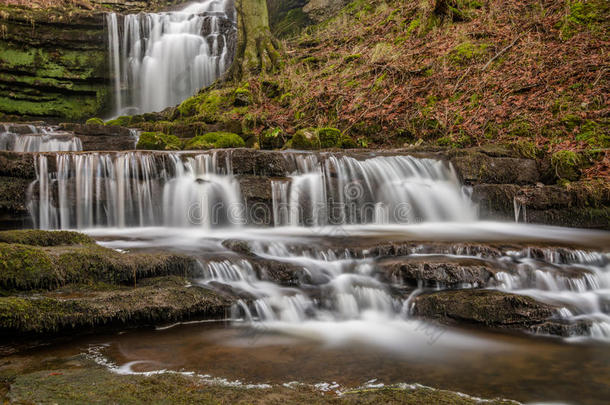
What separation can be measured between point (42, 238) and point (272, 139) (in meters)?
7.34

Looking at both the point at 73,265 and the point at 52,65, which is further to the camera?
the point at 52,65

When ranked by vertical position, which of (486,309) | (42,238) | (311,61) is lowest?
(486,309)

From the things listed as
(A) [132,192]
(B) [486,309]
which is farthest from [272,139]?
(B) [486,309]

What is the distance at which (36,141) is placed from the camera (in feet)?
33.6

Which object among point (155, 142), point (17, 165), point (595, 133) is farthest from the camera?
point (155, 142)

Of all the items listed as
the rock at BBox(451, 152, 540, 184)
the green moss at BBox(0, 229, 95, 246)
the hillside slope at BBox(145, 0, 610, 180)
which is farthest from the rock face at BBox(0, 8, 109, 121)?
the rock at BBox(451, 152, 540, 184)

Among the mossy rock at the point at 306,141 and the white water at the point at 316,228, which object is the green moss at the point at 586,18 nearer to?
the white water at the point at 316,228

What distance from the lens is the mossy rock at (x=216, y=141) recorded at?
10320mm

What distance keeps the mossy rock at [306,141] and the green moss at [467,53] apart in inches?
190

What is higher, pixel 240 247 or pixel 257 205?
pixel 257 205

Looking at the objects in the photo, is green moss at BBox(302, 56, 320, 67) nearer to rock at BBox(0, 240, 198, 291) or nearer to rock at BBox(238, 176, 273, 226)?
rock at BBox(238, 176, 273, 226)

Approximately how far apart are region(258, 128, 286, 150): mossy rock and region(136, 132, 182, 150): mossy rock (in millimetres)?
2218

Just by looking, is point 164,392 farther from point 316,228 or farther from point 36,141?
point 36,141

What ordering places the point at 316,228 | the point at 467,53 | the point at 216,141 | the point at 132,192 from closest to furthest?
the point at 132,192
the point at 316,228
the point at 216,141
the point at 467,53
